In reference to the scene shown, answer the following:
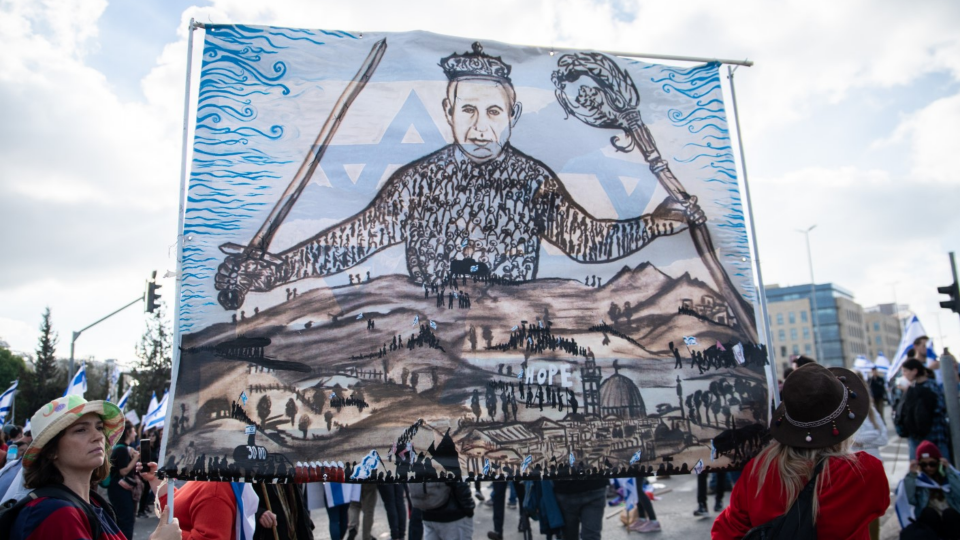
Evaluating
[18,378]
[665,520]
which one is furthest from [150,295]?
[18,378]

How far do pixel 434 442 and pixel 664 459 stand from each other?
1221 mm

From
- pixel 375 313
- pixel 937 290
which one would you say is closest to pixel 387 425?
pixel 375 313

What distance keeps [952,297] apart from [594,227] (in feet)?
22.3

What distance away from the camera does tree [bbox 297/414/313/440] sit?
304 centimetres

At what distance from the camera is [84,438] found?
9.04 ft

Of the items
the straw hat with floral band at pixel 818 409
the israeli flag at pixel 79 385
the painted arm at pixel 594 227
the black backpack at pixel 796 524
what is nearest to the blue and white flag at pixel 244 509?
the painted arm at pixel 594 227

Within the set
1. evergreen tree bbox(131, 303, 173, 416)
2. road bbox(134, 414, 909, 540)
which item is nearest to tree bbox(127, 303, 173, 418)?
evergreen tree bbox(131, 303, 173, 416)

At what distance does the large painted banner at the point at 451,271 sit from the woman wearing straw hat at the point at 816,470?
45 cm

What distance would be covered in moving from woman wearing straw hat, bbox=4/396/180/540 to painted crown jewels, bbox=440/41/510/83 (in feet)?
8.26

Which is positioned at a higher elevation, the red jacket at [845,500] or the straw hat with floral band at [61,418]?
the straw hat with floral band at [61,418]

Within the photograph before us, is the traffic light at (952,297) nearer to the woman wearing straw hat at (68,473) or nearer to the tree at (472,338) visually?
the tree at (472,338)

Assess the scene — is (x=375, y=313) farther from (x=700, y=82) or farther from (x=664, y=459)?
(x=700, y=82)

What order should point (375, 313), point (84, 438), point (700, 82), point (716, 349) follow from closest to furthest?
1. point (84, 438)
2. point (375, 313)
3. point (716, 349)
4. point (700, 82)

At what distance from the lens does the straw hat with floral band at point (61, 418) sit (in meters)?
2.63
